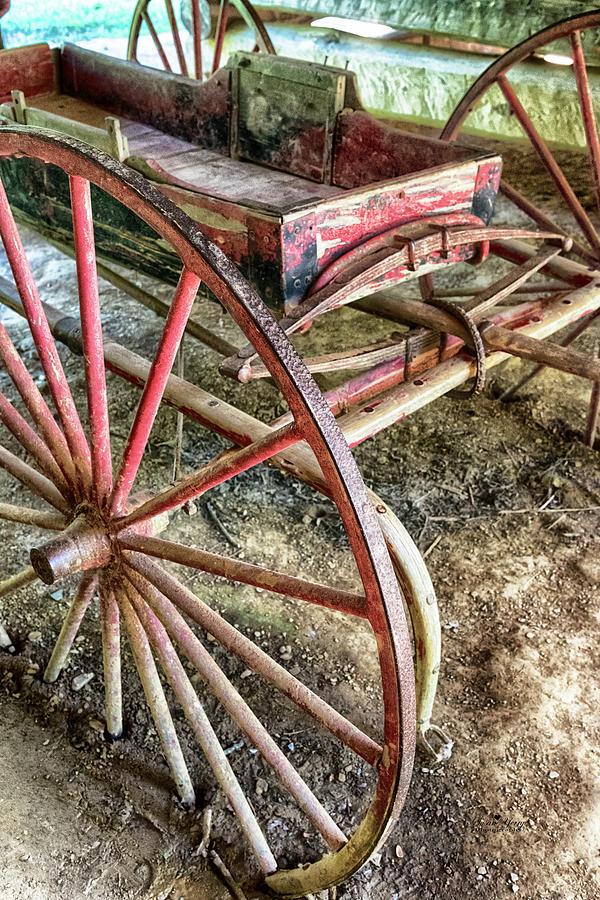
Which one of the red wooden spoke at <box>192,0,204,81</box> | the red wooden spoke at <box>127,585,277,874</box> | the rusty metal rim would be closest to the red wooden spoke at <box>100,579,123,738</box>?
the red wooden spoke at <box>127,585,277,874</box>

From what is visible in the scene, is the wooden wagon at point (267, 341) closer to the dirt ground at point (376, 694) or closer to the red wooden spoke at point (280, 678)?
the red wooden spoke at point (280, 678)

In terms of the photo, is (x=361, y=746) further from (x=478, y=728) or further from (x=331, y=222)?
(x=331, y=222)

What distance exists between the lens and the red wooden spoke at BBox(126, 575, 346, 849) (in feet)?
6.33

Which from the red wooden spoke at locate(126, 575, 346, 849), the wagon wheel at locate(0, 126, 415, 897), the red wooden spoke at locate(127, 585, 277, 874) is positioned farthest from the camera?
the red wooden spoke at locate(127, 585, 277, 874)

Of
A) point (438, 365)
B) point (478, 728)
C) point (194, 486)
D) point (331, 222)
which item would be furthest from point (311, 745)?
point (331, 222)

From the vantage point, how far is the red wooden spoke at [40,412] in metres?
2.16

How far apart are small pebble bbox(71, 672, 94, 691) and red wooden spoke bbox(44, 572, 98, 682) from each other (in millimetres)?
56

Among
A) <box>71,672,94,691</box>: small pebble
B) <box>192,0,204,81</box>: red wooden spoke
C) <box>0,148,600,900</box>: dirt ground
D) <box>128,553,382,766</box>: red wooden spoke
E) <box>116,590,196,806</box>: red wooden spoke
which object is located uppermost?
<box>192,0,204,81</box>: red wooden spoke

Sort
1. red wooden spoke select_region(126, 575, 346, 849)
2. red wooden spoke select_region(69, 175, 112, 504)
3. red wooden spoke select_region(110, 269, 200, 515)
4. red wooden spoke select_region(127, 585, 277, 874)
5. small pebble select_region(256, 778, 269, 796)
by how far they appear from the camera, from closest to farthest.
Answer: red wooden spoke select_region(110, 269, 200, 515) < red wooden spoke select_region(69, 175, 112, 504) < red wooden spoke select_region(126, 575, 346, 849) < red wooden spoke select_region(127, 585, 277, 874) < small pebble select_region(256, 778, 269, 796)

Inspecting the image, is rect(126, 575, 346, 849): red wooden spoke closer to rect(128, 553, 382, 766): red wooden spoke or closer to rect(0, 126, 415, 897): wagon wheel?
rect(0, 126, 415, 897): wagon wheel

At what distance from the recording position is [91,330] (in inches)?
73.5

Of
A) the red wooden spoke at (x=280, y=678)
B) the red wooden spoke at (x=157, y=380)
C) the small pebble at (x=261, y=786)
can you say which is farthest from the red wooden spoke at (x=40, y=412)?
the small pebble at (x=261, y=786)

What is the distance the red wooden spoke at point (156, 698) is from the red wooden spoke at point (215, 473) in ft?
0.93

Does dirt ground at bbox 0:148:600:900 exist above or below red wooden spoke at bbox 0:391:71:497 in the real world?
below
